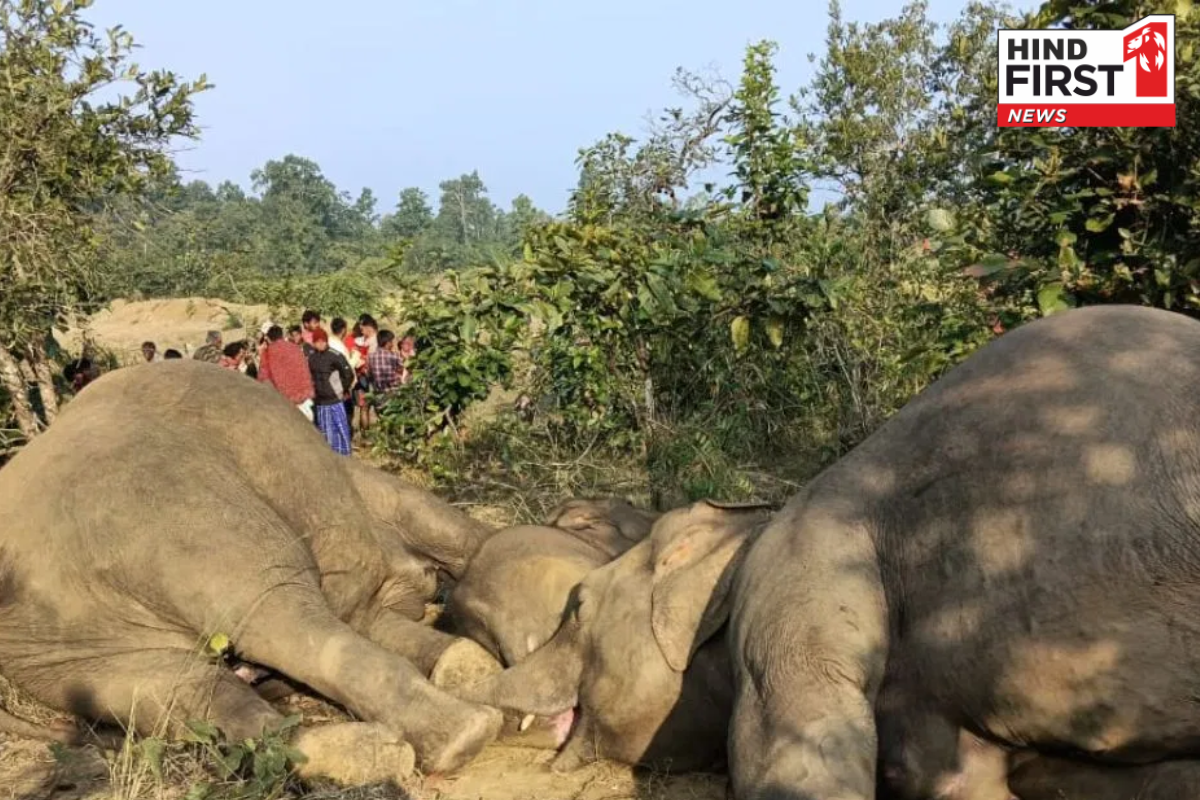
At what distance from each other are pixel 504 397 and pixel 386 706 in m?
6.93

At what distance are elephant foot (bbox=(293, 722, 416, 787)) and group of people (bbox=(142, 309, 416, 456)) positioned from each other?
4.61m

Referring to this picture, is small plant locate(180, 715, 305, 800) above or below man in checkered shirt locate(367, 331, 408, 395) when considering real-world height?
below

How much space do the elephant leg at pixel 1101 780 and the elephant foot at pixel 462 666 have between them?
83.3 inches

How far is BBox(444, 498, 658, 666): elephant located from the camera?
4.70 meters

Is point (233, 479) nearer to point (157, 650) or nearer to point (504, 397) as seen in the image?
point (157, 650)

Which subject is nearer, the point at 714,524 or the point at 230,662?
the point at 714,524

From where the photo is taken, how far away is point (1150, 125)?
522cm

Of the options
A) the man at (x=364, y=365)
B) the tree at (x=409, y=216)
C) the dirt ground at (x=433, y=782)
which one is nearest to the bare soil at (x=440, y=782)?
the dirt ground at (x=433, y=782)

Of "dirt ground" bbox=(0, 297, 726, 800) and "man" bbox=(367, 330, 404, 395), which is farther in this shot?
"man" bbox=(367, 330, 404, 395)

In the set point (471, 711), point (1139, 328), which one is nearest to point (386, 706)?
point (471, 711)

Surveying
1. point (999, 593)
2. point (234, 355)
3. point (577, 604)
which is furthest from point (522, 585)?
point (234, 355)

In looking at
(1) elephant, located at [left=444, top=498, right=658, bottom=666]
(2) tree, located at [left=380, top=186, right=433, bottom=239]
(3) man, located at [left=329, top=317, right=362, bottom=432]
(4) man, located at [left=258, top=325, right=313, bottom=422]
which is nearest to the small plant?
(1) elephant, located at [left=444, top=498, right=658, bottom=666]

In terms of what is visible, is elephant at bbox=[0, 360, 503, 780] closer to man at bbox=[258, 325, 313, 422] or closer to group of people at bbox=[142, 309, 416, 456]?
group of people at bbox=[142, 309, 416, 456]

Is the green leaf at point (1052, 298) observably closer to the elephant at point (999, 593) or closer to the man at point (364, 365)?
the elephant at point (999, 593)
